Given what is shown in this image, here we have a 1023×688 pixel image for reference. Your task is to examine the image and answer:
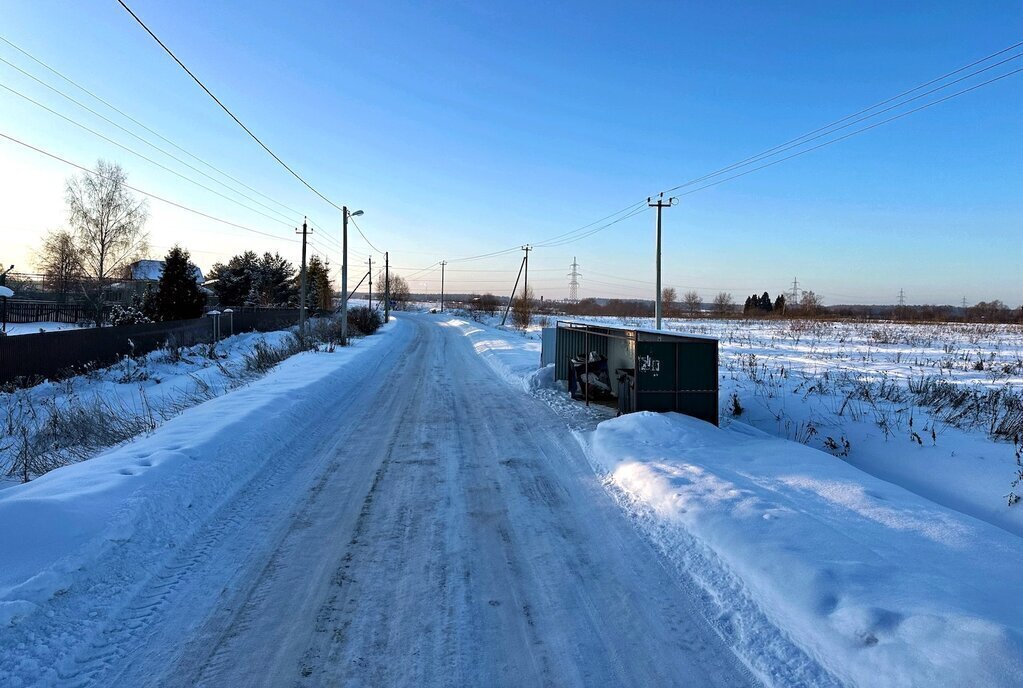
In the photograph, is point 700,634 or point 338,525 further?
point 338,525

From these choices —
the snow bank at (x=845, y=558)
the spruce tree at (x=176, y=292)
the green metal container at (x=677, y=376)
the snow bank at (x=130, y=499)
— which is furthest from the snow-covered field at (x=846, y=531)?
the spruce tree at (x=176, y=292)

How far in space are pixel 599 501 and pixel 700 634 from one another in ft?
7.80

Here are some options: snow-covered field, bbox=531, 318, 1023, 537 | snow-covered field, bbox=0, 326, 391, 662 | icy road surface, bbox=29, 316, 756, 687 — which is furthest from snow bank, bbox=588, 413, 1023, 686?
snow-covered field, bbox=0, 326, 391, 662

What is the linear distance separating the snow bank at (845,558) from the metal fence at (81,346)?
15071mm

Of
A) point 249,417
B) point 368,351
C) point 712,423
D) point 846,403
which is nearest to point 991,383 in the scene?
point 846,403

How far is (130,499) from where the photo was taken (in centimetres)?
482

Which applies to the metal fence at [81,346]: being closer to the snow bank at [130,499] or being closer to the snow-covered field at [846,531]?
the snow bank at [130,499]

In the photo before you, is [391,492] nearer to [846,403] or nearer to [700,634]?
[700,634]

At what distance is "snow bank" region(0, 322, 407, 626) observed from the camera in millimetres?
3705

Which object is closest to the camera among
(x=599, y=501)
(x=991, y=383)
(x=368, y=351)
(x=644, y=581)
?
(x=644, y=581)

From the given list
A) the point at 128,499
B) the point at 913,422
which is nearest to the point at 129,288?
the point at 128,499

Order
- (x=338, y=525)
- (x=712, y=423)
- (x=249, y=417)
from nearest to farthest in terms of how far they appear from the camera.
Answer: (x=338, y=525)
(x=249, y=417)
(x=712, y=423)

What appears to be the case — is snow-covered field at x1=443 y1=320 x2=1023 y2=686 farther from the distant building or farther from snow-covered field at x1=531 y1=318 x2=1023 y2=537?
the distant building

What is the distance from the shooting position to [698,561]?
4.37m
